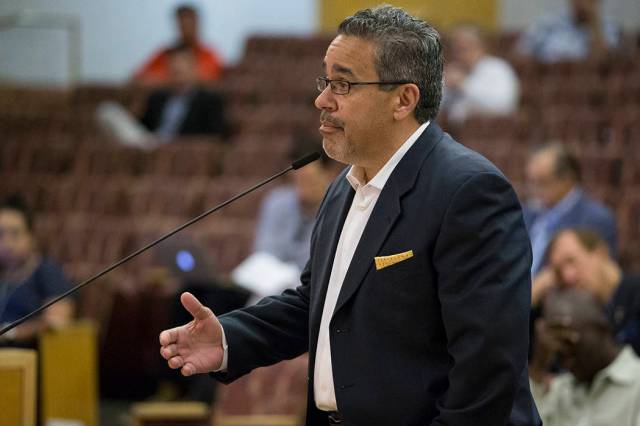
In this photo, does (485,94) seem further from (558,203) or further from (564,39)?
(558,203)

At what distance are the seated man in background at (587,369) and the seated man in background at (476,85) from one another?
386 cm

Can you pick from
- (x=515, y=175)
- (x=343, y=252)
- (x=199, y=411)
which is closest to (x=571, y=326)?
(x=343, y=252)

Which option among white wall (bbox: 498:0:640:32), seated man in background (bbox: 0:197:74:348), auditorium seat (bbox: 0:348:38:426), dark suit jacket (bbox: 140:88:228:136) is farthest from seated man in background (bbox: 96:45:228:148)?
→ auditorium seat (bbox: 0:348:38:426)

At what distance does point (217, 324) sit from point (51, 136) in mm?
5977

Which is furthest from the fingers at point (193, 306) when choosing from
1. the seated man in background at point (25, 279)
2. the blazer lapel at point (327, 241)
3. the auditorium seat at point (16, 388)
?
the seated man in background at point (25, 279)

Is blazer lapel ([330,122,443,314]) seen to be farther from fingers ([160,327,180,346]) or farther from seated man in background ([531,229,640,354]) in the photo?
seated man in background ([531,229,640,354])

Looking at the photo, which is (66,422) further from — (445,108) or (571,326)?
(445,108)

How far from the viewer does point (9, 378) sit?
3119 millimetres

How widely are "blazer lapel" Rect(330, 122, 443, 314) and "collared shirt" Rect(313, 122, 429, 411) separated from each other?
16mm

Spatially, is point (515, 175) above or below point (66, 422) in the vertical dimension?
above

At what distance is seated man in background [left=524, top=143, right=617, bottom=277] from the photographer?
489cm

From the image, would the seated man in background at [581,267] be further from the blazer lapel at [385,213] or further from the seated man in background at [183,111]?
the seated man in background at [183,111]

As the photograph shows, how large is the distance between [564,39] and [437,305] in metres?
6.47

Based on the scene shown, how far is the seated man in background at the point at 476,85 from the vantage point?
23.7 ft
